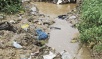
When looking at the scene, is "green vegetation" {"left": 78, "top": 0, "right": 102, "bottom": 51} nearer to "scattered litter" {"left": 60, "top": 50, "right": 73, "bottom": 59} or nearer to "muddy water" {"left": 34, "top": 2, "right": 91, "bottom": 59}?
"muddy water" {"left": 34, "top": 2, "right": 91, "bottom": 59}

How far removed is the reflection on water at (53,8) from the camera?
11.2 metres

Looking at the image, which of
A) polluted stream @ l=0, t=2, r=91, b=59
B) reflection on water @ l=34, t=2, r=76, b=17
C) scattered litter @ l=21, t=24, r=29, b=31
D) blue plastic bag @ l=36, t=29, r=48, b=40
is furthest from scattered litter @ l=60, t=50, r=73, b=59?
reflection on water @ l=34, t=2, r=76, b=17

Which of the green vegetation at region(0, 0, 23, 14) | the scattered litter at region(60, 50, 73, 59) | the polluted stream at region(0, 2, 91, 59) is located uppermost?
the green vegetation at region(0, 0, 23, 14)

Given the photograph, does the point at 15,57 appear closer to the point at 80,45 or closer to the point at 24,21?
the point at 80,45

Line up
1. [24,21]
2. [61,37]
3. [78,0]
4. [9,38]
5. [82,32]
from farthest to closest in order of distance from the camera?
[78,0], [24,21], [61,37], [9,38], [82,32]

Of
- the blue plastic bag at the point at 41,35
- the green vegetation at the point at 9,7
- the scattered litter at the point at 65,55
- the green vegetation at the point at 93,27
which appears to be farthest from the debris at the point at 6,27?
the green vegetation at the point at 93,27

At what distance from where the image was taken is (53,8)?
11.9 m

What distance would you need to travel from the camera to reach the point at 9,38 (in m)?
7.61

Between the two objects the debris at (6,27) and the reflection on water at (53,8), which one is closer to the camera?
the debris at (6,27)

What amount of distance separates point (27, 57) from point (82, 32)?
6.03 feet

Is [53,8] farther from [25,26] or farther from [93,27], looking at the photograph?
[93,27]

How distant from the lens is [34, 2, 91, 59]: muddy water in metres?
6.96

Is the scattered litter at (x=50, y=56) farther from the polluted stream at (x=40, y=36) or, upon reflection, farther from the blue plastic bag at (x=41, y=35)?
the blue plastic bag at (x=41, y=35)

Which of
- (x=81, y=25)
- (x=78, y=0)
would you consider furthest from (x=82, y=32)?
(x=78, y=0)
